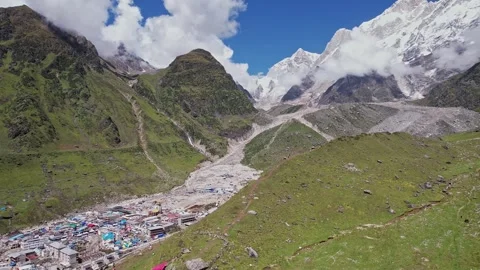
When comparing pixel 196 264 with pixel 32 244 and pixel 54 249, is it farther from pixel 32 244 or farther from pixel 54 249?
pixel 32 244

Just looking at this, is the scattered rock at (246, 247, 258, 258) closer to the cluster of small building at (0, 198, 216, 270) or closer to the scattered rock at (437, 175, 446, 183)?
the scattered rock at (437, 175, 446, 183)

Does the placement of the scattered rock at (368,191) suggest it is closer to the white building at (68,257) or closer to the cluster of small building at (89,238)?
the cluster of small building at (89,238)

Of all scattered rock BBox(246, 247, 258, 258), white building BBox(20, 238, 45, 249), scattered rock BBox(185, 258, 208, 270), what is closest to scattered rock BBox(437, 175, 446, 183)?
scattered rock BBox(246, 247, 258, 258)

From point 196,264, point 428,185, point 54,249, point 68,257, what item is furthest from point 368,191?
point 54,249

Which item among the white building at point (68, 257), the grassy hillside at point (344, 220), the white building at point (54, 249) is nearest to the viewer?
the grassy hillside at point (344, 220)

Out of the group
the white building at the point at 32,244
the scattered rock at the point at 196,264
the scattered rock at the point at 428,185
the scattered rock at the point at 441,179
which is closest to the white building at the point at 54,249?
the white building at the point at 32,244

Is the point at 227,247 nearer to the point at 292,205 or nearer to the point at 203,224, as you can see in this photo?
the point at 203,224

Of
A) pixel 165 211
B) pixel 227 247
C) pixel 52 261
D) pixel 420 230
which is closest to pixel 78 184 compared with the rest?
pixel 165 211
